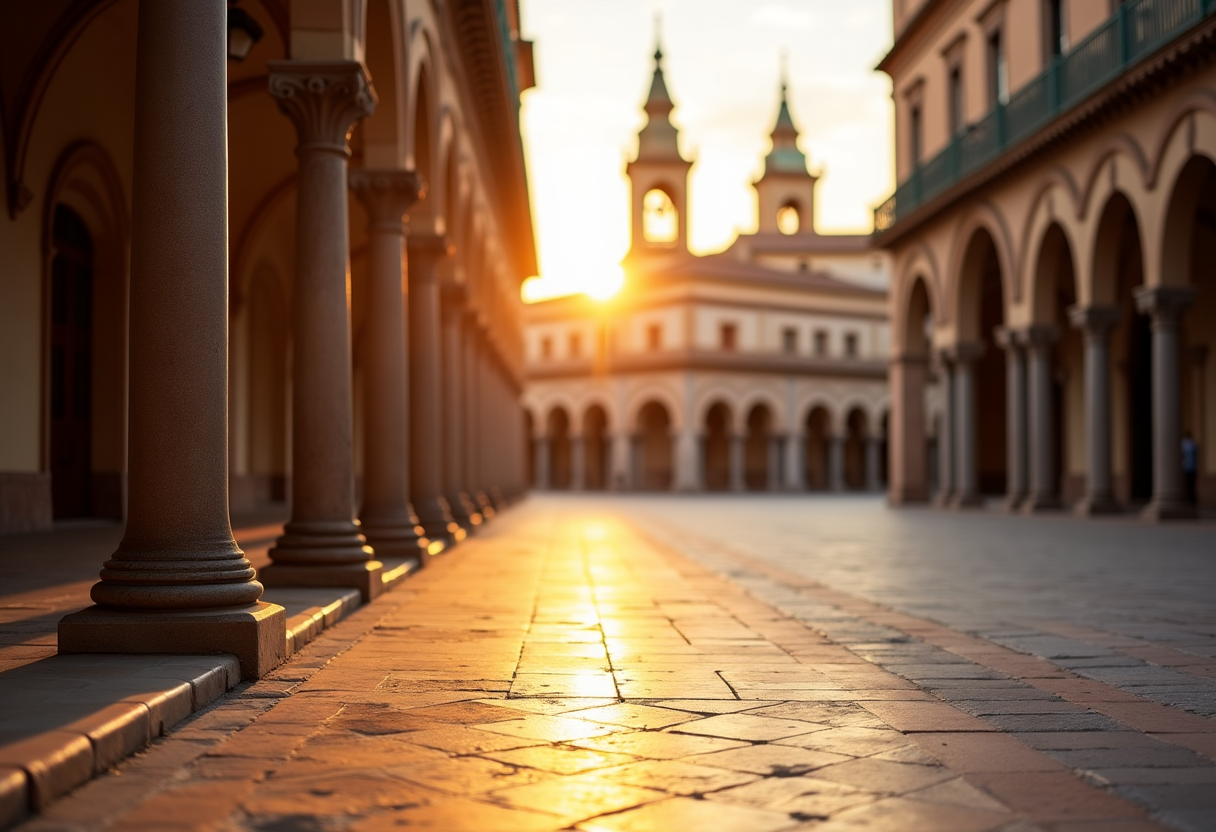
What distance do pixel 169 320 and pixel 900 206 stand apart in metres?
28.2

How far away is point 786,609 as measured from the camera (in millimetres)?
8875

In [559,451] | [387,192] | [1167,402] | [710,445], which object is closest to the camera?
[387,192]

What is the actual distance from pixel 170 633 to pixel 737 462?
2161 inches

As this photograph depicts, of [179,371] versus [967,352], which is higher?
[967,352]

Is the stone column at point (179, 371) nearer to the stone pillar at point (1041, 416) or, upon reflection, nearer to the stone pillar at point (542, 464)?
the stone pillar at point (1041, 416)

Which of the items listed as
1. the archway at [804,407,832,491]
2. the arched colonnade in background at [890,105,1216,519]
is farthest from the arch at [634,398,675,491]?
the arched colonnade in background at [890,105,1216,519]

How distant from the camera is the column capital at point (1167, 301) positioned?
19.9 m

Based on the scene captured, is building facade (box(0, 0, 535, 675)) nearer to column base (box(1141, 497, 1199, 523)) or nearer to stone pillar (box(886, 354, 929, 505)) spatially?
stone pillar (box(886, 354, 929, 505))

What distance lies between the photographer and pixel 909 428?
103 feet

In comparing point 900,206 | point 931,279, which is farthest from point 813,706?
point 900,206

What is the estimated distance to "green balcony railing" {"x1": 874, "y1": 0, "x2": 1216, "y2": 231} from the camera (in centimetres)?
1905

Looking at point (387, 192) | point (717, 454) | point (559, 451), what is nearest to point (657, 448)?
point (717, 454)

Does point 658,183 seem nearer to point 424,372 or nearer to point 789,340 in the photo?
point 789,340

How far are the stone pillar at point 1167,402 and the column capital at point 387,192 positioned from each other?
13195mm
